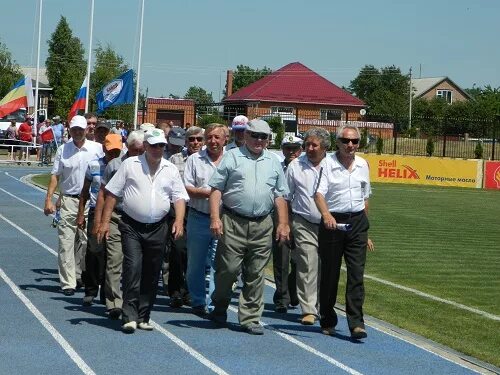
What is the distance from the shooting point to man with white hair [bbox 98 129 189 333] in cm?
1029

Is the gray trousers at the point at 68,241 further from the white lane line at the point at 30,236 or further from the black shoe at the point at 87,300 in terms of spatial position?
the white lane line at the point at 30,236

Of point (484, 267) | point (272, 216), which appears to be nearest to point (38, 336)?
point (272, 216)

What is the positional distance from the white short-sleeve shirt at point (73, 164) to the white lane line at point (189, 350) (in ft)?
8.17

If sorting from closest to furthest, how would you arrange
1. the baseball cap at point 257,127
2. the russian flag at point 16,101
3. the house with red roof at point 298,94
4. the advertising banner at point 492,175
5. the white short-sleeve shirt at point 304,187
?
the baseball cap at point 257,127
the white short-sleeve shirt at point 304,187
the russian flag at point 16,101
the advertising banner at point 492,175
the house with red roof at point 298,94

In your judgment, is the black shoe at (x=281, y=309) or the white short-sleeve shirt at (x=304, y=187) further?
the black shoe at (x=281, y=309)

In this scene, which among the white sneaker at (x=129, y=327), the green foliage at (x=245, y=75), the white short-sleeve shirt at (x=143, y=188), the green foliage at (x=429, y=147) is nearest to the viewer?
the white sneaker at (x=129, y=327)

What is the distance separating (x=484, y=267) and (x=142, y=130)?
806 centimetres

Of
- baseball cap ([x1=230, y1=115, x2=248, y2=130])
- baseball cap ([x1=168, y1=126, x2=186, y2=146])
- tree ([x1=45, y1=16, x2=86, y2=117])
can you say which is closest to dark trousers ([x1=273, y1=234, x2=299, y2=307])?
baseball cap ([x1=230, y1=115, x2=248, y2=130])

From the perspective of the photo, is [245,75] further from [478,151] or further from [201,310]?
[201,310]

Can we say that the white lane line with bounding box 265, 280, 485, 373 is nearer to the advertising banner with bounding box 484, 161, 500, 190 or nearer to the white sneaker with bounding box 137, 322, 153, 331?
the white sneaker with bounding box 137, 322, 153, 331

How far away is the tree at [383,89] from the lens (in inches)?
4520

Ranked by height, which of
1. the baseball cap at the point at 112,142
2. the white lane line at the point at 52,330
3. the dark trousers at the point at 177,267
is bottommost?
the white lane line at the point at 52,330

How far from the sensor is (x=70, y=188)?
504 inches

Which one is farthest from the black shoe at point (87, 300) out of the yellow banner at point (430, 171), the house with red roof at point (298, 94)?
the house with red roof at point (298, 94)
